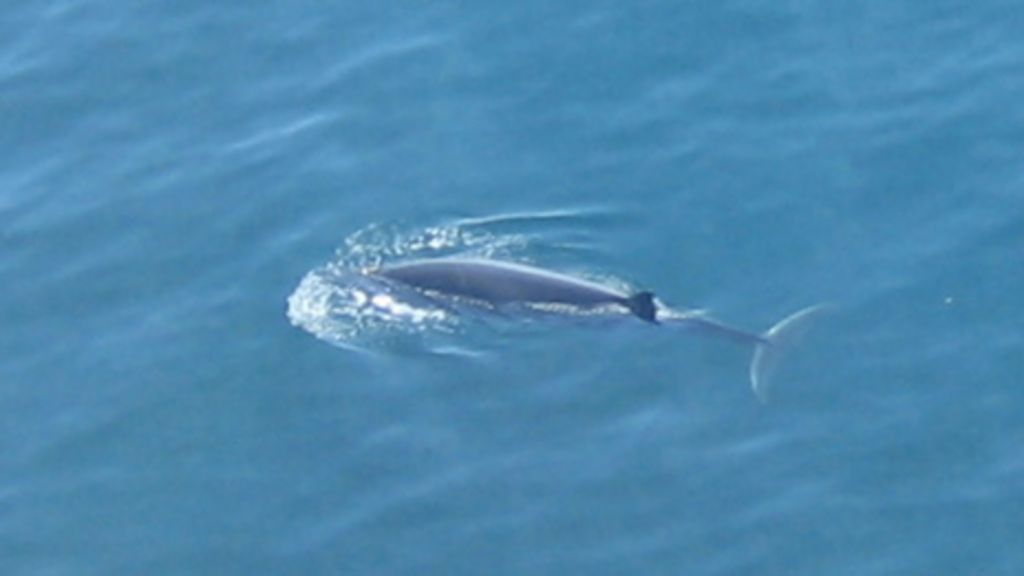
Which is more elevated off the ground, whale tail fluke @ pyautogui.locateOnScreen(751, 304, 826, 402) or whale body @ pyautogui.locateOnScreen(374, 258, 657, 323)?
whale body @ pyautogui.locateOnScreen(374, 258, 657, 323)

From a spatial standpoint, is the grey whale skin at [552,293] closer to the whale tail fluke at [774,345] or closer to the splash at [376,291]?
the whale tail fluke at [774,345]

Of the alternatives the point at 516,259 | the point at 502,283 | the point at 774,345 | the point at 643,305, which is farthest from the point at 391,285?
the point at 774,345

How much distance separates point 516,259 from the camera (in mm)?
31312

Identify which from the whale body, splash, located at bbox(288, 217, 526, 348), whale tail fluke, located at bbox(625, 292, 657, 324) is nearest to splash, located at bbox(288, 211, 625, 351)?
splash, located at bbox(288, 217, 526, 348)

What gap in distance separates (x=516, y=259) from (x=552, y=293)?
154 centimetres

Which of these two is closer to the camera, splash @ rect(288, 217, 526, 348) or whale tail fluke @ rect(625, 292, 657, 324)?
whale tail fluke @ rect(625, 292, 657, 324)

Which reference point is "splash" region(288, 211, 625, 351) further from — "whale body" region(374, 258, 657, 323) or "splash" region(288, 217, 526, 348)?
"whale body" region(374, 258, 657, 323)

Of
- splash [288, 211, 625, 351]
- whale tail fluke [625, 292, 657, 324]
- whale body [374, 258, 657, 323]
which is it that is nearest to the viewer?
whale tail fluke [625, 292, 657, 324]

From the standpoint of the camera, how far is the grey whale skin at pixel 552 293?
28.9 metres

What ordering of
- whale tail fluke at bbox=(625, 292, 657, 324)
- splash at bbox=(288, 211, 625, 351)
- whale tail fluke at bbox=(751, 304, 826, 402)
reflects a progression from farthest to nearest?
1. splash at bbox=(288, 211, 625, 351)
2. whale tail fluke at bbox=(625, 292, 657, 324)
3. whale tail fluke at bbox=(751, 304, 826, 402)

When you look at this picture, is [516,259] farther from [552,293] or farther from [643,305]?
[643,305]

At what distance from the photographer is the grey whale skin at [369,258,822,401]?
28.9 metres

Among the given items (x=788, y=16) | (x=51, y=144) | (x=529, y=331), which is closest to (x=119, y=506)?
(x=529, y=331)

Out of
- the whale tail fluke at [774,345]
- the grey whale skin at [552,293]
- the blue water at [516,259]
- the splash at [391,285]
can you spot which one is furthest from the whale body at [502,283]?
the whale tail fluke at [774,345]
